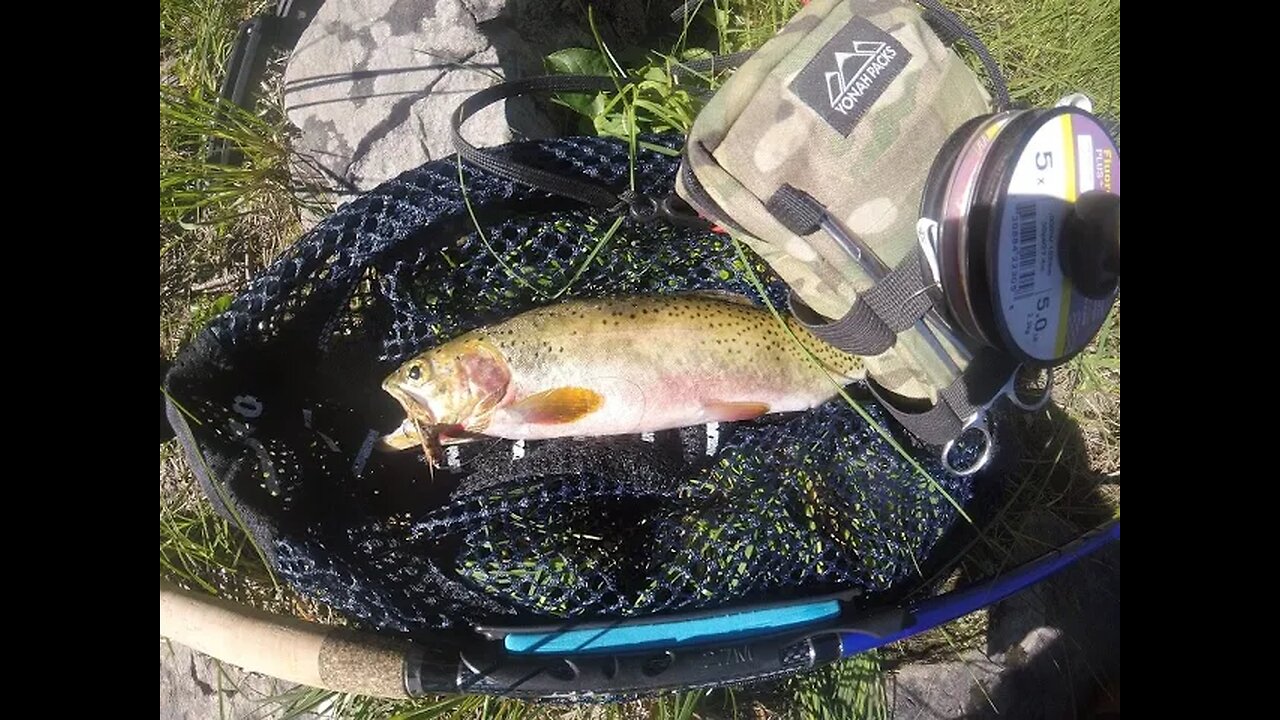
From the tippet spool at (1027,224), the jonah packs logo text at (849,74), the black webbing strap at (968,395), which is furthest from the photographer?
the black webbing strap at (968,395)

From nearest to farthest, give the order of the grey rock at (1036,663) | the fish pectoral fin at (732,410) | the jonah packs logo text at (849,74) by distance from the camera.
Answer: the jonah packs logo text at (849,74) → the fish pectoral fin at (732,410) → the grey rock at (1036,663)

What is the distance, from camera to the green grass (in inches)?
109

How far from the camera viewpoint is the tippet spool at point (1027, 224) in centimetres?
167

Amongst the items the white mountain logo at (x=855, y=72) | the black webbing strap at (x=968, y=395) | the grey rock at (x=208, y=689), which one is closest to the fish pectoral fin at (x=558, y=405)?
the black webbing strap at (x=968, y=395)

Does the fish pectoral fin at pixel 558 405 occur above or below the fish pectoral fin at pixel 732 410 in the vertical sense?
above

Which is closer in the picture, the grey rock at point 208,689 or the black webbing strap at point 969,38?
the black webbing strap at point 969,38

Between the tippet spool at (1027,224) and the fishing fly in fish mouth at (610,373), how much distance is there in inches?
23.0

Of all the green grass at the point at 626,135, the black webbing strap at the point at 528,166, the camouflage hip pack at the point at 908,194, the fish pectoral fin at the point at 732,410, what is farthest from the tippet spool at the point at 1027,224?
the green grass at the point at 626,135

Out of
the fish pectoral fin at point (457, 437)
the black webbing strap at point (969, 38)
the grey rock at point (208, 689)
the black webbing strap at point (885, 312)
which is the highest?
the black webbing strap at point (969, 38)

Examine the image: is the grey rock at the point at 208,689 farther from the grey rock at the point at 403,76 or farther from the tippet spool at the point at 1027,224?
the tippet spool at the point at 1027,224

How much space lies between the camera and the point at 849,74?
1.87 metres

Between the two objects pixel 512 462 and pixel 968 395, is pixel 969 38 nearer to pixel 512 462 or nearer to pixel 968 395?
pixel 968 395
